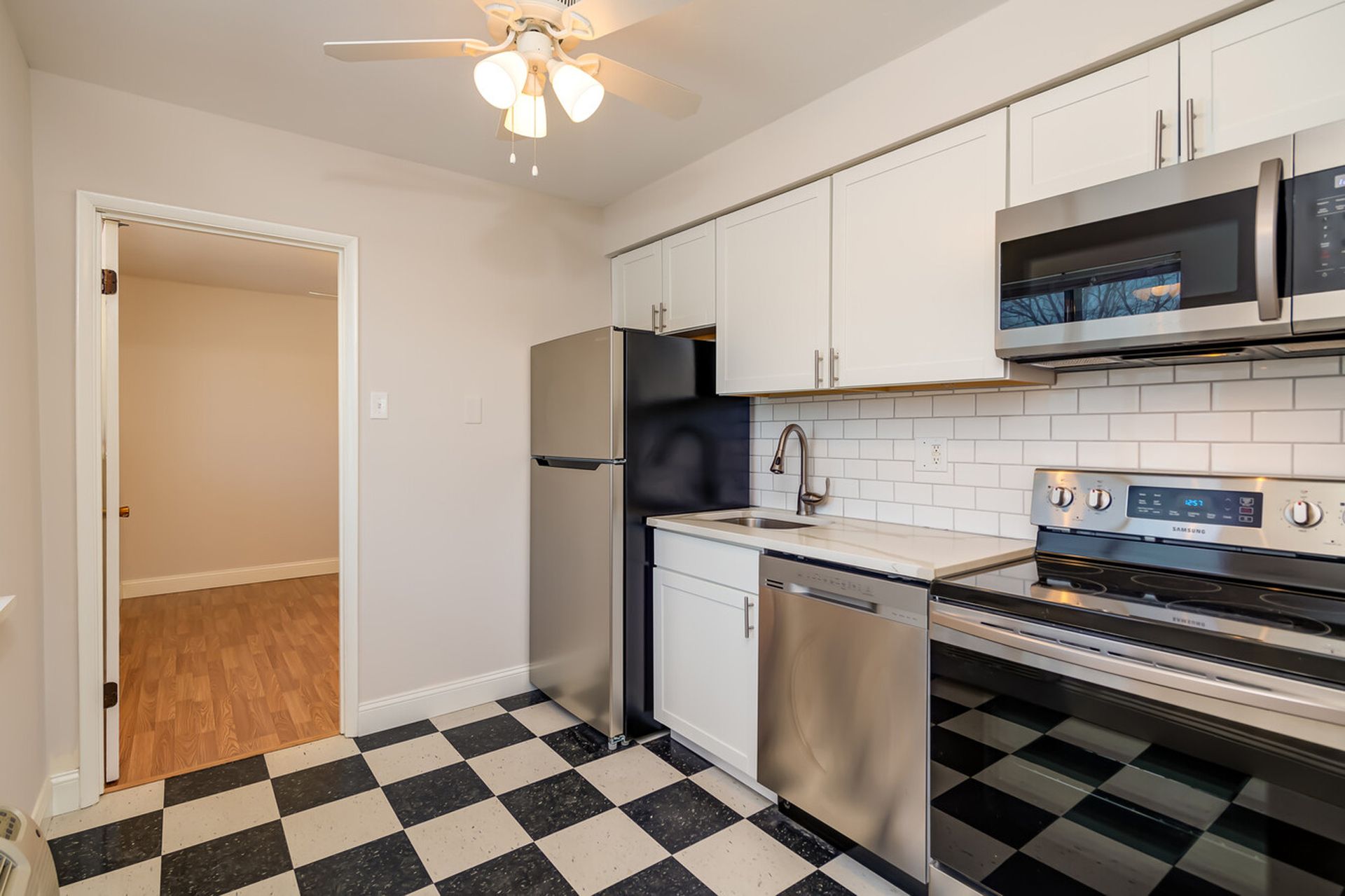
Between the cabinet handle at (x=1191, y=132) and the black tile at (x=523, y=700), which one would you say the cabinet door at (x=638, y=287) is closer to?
the black tile at (x=523, y=700)

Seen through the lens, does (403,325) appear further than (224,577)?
No

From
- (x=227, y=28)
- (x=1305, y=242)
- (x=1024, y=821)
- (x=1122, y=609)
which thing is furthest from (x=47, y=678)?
(x=1305, y=242)

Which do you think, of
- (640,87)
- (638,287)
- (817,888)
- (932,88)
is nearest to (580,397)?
(638,287)

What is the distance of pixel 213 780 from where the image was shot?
2260mm

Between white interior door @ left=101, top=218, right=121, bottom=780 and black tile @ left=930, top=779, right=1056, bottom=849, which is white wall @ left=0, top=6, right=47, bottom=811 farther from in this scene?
black tile @ left=930, top=779, right=1056, bottom=849

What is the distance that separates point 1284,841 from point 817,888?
1.04 m

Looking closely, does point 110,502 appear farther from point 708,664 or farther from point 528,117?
point 708,664

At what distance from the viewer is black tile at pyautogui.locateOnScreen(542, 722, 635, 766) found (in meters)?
2.42

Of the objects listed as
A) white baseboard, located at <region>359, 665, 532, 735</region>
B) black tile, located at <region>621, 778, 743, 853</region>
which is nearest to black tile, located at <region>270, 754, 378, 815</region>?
white baseboard, located at <region>359, 665, 532, 735</region>

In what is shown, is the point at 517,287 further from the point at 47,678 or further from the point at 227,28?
the point at 47,678

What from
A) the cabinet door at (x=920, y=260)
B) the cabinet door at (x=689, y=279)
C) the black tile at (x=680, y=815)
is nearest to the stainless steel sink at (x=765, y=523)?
the cabinet door at (x=920, y=260)

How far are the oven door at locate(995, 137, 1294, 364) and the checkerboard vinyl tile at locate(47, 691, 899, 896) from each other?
1500mm

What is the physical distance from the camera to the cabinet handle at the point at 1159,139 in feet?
4.86

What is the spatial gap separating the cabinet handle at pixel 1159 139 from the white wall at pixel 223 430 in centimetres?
552
